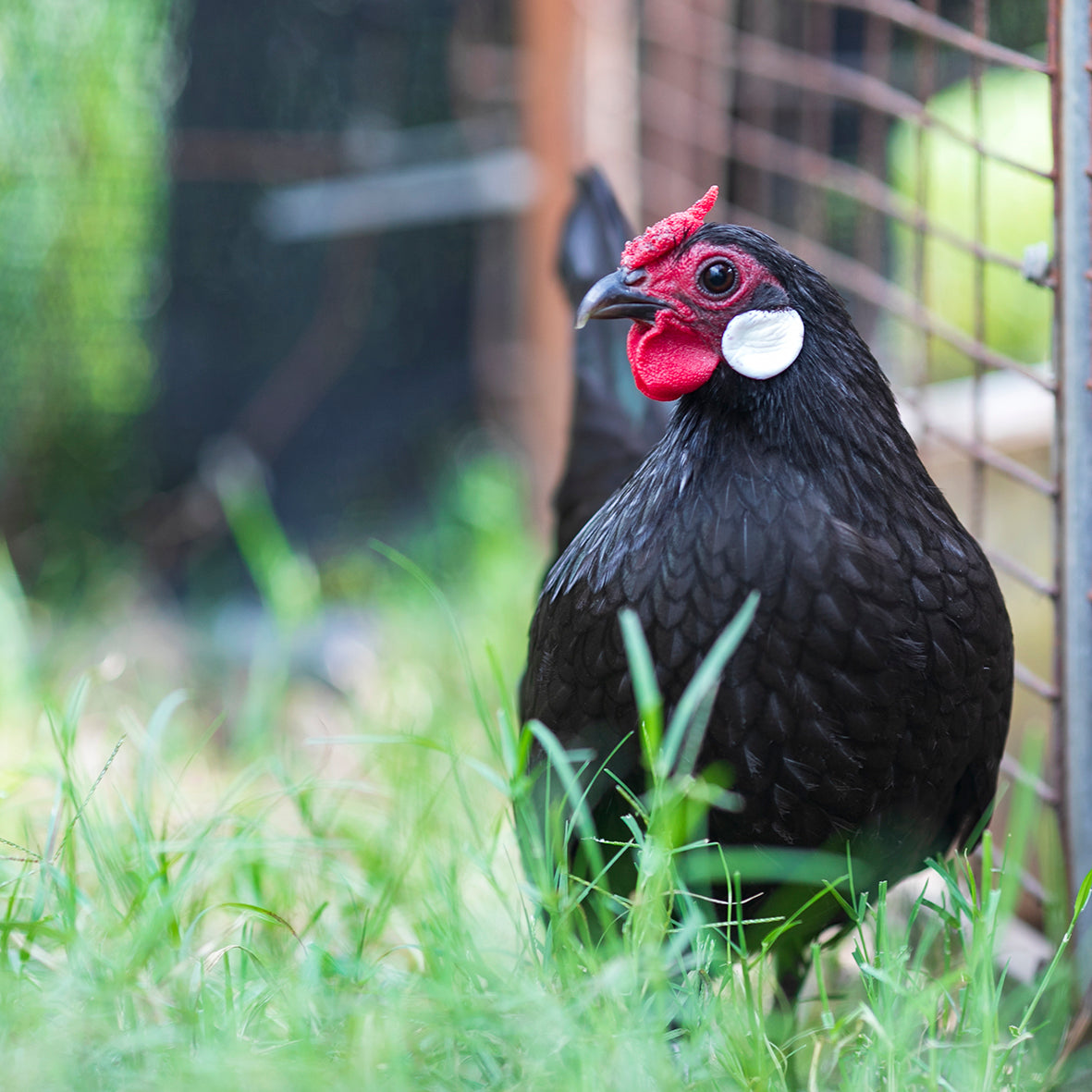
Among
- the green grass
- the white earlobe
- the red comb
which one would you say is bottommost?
the green grass

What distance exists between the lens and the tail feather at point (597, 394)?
2.50 m

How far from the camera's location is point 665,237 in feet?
5.45

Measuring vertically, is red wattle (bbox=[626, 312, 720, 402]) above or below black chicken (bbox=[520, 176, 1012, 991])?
above

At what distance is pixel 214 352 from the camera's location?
418 centimetres

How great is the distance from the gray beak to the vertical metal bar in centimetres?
74

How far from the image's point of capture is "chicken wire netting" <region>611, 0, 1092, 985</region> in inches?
76.8

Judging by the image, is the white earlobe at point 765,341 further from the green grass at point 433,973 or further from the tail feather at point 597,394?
the tail feather at point 597,394

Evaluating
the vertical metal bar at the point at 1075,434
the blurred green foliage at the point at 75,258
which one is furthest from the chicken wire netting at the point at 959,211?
the blurred green foliage at the point at 75,258

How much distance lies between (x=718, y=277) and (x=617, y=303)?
0.15m

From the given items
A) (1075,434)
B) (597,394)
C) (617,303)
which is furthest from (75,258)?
(1075,434)

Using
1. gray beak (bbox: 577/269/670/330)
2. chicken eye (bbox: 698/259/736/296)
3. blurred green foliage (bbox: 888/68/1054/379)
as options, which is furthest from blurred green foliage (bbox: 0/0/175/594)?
chicken eye (bbox: 698/259/736/296)

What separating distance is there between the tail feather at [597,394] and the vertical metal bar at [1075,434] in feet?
2.75

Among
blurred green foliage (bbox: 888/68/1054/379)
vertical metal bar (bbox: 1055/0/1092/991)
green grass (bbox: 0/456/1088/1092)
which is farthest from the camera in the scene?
blurred green foliage (bbox: 888/68/1054/379)

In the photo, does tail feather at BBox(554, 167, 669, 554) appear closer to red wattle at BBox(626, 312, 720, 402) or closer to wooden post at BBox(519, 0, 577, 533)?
red wattle at BBox(626, 312, 720, 402)
